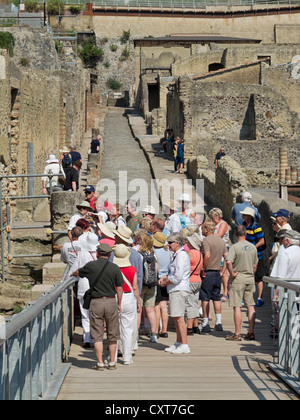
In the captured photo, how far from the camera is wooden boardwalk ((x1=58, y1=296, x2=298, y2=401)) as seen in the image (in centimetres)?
693

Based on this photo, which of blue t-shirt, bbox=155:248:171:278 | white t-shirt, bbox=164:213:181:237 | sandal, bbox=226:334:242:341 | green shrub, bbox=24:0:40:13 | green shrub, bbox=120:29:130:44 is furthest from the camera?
green shrub, bbox=120:29:130:44

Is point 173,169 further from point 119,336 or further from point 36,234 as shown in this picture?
point 119,336

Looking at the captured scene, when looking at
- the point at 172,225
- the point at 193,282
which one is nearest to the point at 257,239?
the point at 172,225

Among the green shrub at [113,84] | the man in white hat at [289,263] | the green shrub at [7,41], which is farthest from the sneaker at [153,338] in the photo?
the green shrub at [113,84]

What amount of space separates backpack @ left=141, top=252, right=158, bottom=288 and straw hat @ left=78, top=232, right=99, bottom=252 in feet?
1.94

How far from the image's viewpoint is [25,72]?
779 inches

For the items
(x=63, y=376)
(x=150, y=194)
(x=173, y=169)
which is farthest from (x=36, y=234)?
(x=173, y=169)

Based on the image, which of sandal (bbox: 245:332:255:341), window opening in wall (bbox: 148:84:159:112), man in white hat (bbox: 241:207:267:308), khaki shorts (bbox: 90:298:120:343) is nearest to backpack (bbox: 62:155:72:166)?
man in white hat (bbox: 241:207:267:308)

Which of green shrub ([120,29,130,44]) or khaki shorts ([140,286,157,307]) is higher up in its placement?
green shrub ([120,29,130,44])

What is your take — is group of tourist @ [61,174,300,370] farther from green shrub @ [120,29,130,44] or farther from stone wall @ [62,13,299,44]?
stone wall @ [62,13,299,44]

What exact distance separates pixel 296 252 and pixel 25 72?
1280 cm

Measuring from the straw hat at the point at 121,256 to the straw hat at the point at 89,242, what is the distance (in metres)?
0.78

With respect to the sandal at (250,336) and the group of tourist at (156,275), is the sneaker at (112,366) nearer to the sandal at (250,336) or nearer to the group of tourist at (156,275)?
the group of tourist at (156,275)

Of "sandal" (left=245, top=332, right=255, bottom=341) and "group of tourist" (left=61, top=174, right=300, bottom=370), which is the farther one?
"sandal" (left=245, top=332, right=255, bottom=341)
